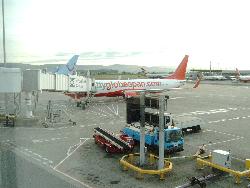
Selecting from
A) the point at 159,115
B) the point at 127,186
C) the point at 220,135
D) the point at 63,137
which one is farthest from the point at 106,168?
the point at 220,135

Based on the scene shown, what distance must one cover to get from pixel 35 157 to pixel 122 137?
22.7 feet

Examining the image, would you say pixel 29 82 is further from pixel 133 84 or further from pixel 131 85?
pixel 133 84

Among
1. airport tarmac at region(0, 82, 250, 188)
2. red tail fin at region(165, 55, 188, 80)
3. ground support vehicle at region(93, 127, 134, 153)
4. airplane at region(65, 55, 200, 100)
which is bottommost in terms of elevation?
airport tarmac at region(0, 82, 250, 188)

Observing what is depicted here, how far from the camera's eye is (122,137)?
27375 mm

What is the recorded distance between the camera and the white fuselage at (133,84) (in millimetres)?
60228

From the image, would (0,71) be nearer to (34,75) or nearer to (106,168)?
(34,75)

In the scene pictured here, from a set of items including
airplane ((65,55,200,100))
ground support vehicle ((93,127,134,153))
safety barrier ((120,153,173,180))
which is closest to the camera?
safety barrier ((120,153,173,180))

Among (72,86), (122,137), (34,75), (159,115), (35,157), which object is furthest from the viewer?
(72,86)

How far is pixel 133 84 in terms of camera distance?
214 ft

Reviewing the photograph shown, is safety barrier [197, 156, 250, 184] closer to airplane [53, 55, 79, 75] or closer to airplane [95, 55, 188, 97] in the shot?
airplane [95, 55, 188, 97]

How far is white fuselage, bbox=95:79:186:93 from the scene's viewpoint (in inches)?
2371

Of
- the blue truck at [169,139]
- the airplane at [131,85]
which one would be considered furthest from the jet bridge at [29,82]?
the blue truck at [169,139]

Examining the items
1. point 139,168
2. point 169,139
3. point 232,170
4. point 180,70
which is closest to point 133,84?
point 180,70

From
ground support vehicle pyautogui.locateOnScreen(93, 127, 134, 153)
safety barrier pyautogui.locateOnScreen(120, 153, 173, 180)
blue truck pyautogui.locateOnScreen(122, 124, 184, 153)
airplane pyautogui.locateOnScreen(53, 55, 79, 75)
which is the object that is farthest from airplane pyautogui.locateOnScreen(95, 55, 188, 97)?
safety barrier pyautogui.locateOnScreen(120, 153, 173, 180)
